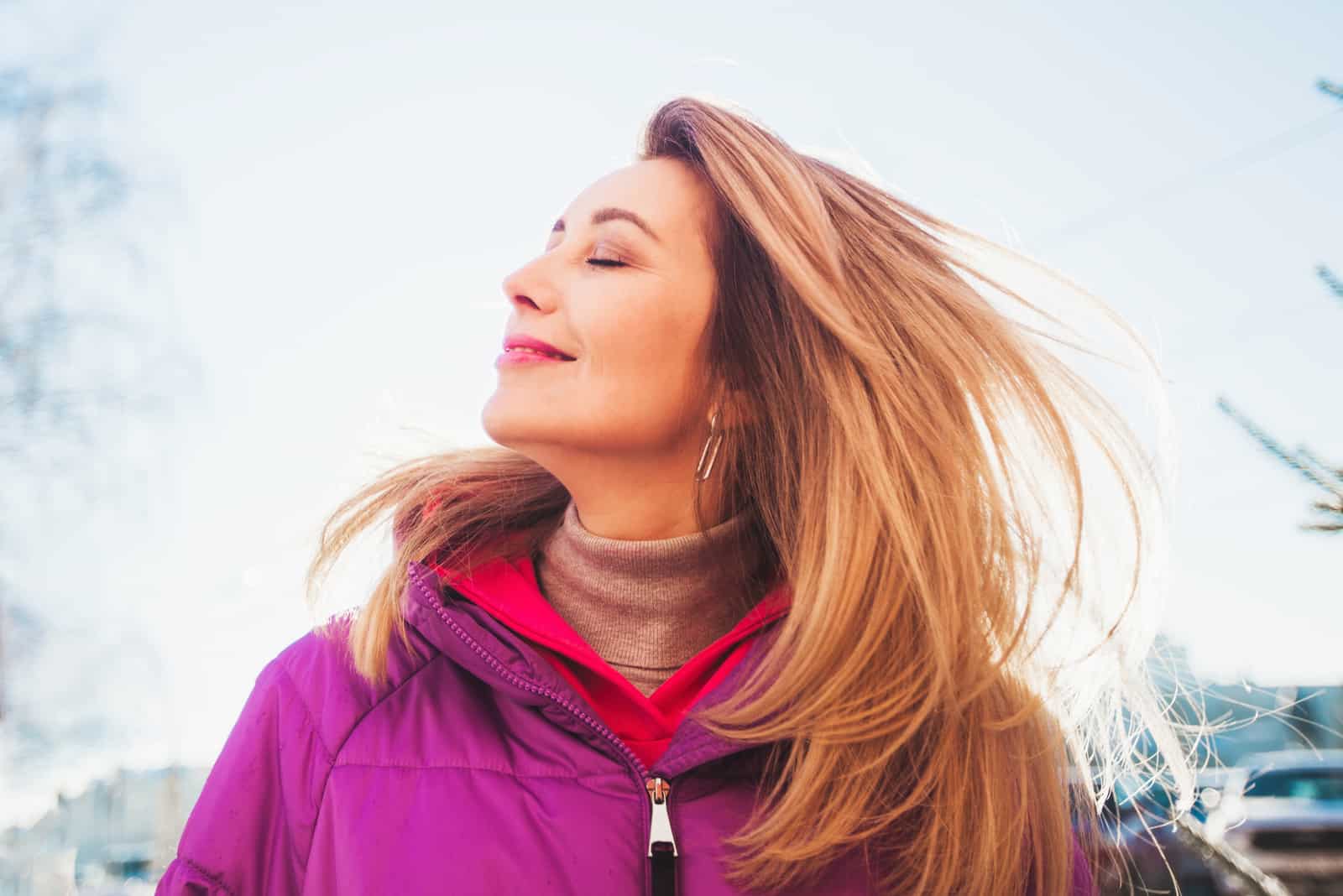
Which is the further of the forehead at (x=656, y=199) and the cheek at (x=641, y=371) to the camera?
the forehead at (x=656, y=199)

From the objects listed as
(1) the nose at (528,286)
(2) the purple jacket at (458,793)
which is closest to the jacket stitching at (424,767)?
(2) the purple jacket at (458,793)

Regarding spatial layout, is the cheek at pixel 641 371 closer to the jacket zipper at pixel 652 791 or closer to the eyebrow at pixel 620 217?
the eyebrow at pixel 620 217

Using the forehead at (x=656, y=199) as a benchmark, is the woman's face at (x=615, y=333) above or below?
below

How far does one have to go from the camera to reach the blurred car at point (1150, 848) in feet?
6.23

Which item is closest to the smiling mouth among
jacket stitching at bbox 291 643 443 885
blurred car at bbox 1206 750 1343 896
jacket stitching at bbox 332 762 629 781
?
jacket stitching at bbox 291 643 443 885

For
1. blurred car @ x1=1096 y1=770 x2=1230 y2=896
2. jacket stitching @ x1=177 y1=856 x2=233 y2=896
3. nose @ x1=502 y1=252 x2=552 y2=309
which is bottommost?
blurred car @ x1=1096 y1=770 x2=1230 y2=896

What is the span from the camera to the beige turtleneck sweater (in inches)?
67.4

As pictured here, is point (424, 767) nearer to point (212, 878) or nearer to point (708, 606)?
point (212, 878)

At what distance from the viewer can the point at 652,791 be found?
1.43 metres

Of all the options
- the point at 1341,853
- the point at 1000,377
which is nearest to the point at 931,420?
the point at 1000,377

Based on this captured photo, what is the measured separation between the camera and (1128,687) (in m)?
1.94

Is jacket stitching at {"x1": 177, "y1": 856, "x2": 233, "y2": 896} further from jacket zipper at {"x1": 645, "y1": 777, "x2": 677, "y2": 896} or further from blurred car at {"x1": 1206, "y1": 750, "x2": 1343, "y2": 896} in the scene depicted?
blurred car at {"x1": 1206, "y1": 750, "x2": 1343, "y2": 896}

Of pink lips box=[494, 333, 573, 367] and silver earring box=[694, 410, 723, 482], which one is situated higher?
pink lips box=[494, 333, 573, 367]

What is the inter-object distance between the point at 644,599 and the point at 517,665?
0.97ft
